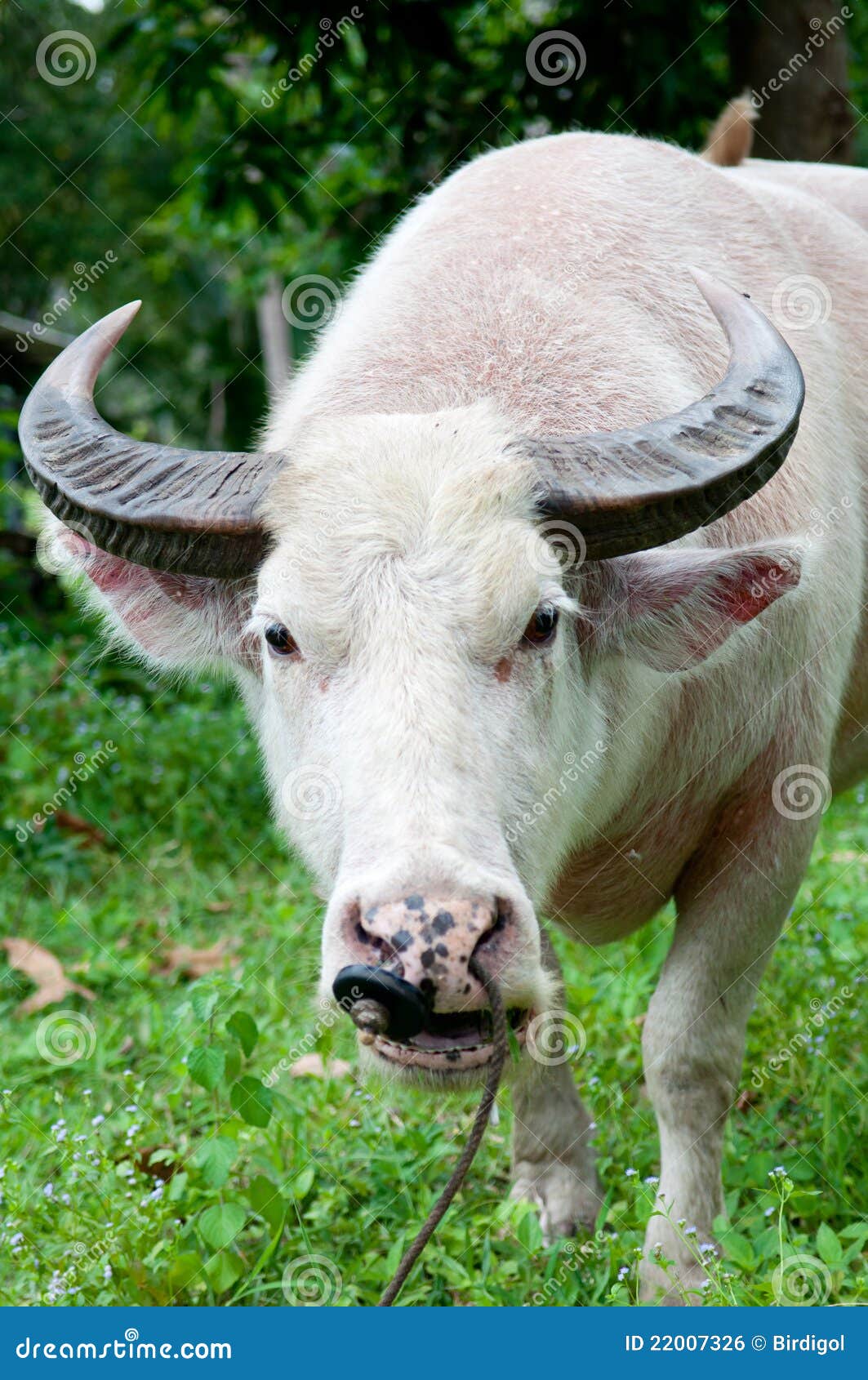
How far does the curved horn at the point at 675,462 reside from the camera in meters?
2.63

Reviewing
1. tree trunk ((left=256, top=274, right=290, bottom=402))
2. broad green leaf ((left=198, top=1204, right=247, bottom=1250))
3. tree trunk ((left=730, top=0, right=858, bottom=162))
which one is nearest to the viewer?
broad green leaf ((left=198, top=1204, right=247, bottom=1250))

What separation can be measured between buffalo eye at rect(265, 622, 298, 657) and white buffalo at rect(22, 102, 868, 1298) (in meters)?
0.03

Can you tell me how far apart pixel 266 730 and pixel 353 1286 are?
52.9 inches

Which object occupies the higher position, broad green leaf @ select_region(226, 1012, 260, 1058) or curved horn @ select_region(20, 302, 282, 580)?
curved horn @ select_region(20, 302, 282, 580)

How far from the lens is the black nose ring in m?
2.14

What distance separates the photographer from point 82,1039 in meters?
4.38

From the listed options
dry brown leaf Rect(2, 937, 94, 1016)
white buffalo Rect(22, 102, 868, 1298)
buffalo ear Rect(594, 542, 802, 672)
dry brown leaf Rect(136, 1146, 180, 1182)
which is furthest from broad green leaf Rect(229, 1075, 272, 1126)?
dry brown leaf Rect(2, 937, 94, 1016)

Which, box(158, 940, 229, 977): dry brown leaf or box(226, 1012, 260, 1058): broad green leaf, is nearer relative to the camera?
box(226, 1012, 260, 1058): broad green leaf

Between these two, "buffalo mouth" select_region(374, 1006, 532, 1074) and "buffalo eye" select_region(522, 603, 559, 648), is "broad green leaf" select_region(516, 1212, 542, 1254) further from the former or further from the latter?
"buffalo eye" select_region(522, 603, 559, 648)

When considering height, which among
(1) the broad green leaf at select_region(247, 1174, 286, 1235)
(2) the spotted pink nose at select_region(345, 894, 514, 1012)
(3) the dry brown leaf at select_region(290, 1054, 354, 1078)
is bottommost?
(3) the dry brown leaf at select_region(290, 1054, 354, 1078)

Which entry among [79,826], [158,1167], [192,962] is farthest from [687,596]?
[79,826]

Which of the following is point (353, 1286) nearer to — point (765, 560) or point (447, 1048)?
point (447, 1048)

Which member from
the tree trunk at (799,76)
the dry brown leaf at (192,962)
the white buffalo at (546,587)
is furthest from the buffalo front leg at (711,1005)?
the tree trunk at (799,76)

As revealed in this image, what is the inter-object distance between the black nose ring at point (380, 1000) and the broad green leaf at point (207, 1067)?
1063 millimetres
